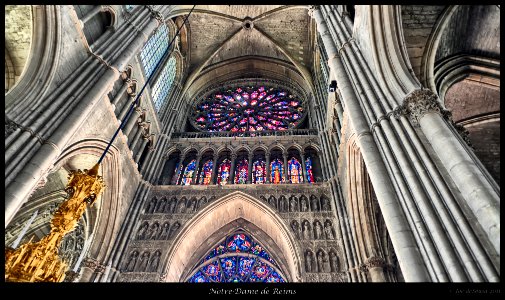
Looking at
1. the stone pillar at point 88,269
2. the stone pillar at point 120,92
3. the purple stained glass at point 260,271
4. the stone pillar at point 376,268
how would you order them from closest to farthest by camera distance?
1. the stone pillar at point 376,268
2. the stone pillar at point 88,269
3. the stone pillar at point 120,92
4. the purple stained glass at point 260,271

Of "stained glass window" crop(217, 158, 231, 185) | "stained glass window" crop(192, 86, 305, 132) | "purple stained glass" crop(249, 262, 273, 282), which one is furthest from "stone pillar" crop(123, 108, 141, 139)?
"purple stained glass" crop(249, 262, 273, 282)

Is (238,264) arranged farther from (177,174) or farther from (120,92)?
(120,92)

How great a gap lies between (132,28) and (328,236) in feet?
32.9

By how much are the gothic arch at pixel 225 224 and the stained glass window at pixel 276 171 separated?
1.66 metres

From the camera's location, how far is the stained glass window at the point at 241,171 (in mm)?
13420

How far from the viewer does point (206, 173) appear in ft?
46.3

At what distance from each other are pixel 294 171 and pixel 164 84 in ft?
27.1

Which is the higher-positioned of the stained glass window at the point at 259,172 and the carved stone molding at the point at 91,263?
the stained glass window at the point at 259,172

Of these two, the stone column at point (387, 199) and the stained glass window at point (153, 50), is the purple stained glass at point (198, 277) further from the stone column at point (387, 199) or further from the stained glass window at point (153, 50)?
the stained glass window at point (153, 50)

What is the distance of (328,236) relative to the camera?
1061 cm

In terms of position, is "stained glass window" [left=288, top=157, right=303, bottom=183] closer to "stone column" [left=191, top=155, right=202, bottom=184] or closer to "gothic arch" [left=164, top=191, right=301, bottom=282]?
"gothic arch" [left=164, top=191, right=301, bottom=282]

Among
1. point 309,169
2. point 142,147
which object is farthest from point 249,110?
point 142,147

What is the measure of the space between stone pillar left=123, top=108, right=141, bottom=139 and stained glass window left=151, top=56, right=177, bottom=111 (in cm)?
239

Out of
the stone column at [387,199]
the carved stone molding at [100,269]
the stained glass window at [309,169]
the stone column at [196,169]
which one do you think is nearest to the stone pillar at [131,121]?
the stone column at [196,169]
